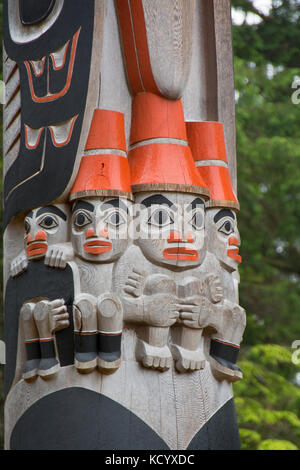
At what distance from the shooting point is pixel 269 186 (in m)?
9.51

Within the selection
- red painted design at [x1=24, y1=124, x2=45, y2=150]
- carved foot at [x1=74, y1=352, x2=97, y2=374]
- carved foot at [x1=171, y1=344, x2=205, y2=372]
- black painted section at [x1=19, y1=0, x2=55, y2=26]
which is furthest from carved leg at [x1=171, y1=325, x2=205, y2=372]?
black painted section at [x1=19, y1=0, x2=55, y2=26]

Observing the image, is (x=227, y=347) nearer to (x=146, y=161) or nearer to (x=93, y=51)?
(x=146, y=161)

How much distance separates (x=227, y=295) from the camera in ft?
12.3

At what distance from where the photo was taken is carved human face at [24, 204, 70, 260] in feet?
11.9

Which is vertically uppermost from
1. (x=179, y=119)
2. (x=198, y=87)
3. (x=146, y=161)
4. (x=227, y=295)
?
(x=198, y=87)

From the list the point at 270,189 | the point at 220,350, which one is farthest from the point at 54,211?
the point at 270,189

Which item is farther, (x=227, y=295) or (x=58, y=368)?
(x=227, y=295)

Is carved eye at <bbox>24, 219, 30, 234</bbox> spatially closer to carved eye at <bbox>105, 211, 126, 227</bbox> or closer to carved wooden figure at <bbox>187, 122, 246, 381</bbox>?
carved eye at <bbox>105, 211, 126, 227</bbox>

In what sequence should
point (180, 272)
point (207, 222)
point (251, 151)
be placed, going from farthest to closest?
point (251, 151), point (207, 222), point (180, 272)

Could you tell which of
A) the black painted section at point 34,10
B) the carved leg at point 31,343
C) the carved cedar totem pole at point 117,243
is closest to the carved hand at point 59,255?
the carved cedar totem pole at point 117,243

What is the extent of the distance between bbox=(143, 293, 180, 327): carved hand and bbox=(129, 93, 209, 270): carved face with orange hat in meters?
0.17

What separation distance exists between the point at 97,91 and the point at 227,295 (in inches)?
47.8

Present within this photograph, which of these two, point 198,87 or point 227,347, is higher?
point 198,87
